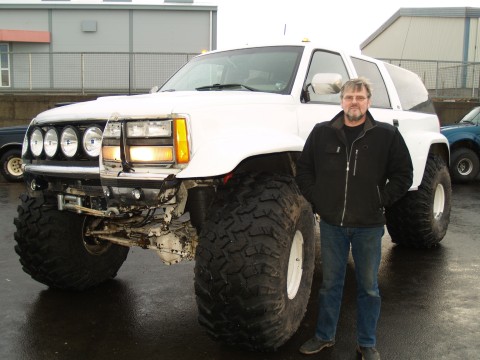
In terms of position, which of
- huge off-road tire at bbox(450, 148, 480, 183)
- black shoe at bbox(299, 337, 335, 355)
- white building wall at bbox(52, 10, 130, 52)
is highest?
white building wall at bbox(52, 10, 130, 52)

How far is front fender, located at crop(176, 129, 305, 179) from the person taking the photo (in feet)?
9.78

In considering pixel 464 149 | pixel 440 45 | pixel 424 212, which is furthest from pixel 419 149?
pixel 440 45

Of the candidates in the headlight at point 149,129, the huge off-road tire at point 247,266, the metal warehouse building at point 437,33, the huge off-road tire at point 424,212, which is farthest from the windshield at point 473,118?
the metal warehouse building at point 437,33

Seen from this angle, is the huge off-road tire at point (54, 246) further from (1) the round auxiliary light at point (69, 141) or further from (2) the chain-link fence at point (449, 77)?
(2) the chain-link fence at point (449, 77)

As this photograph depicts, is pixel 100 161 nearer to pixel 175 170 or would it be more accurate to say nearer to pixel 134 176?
pixel 134 176

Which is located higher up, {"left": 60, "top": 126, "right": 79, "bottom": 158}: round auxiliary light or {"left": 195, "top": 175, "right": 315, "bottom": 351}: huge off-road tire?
{"left": 60, "top": 126, "right": 79, "bottom": 158}: round auxiliary light

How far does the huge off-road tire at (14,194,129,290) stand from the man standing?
2.10 meters

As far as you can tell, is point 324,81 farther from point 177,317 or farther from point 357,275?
point 177,317

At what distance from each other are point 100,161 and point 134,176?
1.03 feet

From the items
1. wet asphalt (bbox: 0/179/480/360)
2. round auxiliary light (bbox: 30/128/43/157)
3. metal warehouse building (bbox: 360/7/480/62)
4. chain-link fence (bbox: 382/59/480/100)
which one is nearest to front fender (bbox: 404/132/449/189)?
wet asphalt (bbox: 0/179/480/360)

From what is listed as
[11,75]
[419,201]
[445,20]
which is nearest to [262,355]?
[419,201]

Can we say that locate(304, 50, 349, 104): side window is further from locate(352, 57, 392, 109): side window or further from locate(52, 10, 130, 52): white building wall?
locate(52, 10, 130, 52): white building wall

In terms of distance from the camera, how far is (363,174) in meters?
3.10

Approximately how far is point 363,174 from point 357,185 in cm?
8
